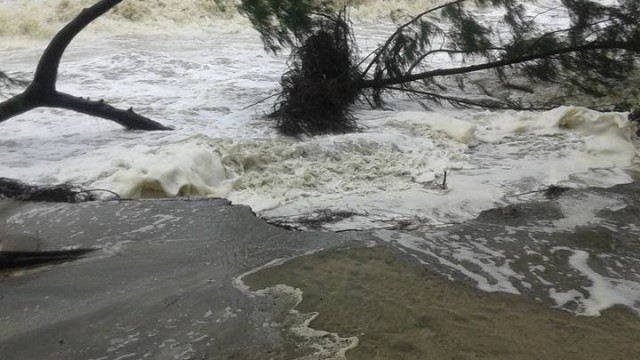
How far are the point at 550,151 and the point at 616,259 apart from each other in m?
2.41

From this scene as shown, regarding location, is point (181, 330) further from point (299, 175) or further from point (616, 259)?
point (299, 175)

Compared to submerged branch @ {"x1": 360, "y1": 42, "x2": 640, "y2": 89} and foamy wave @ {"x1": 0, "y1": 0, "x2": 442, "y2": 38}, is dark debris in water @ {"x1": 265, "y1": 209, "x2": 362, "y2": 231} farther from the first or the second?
foamy wave @ {"x1": 0, "y1": 0, "x2": 442, "y2": 38}

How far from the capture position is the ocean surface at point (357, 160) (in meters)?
4.12

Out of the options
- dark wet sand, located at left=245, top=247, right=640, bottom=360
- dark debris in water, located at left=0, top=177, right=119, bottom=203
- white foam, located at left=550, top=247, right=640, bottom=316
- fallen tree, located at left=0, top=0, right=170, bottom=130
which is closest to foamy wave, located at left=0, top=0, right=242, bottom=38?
fallen tree, located at left=0, top=0, right=170, bottom=130

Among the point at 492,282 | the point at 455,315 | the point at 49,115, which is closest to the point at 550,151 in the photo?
the point at 492,282

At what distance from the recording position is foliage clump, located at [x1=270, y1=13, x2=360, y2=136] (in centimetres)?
716

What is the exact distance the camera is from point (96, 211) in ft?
14.8

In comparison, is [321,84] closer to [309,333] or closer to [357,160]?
[357,160]

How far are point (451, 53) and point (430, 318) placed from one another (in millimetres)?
5664

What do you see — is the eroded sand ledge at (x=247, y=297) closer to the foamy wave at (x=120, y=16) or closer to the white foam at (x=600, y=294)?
the white foam at (x=600, y=294)

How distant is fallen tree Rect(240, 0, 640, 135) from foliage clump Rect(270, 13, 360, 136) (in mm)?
11

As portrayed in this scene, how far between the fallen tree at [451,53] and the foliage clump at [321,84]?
0.01 meters

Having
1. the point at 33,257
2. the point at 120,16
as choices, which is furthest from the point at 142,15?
the point at 33,257

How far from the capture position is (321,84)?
24.5 ft
